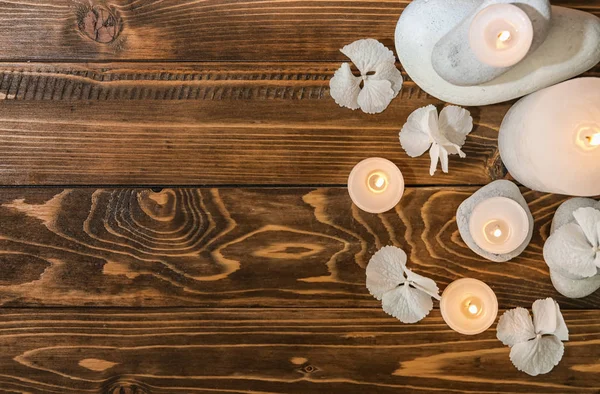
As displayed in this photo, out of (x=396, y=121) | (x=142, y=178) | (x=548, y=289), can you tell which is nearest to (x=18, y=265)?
(x=142, y=178)

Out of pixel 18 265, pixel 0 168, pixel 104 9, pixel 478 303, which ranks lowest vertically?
pixel 478 303

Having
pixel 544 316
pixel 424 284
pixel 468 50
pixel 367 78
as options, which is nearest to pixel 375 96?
pixel 367 78

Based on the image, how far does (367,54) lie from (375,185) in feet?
0.58

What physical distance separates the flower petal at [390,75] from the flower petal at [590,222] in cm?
28

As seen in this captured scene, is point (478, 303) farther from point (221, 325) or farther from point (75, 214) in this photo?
point (75, 214)

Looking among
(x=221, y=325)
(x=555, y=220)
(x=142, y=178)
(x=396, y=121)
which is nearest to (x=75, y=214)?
(x=142, y=178)

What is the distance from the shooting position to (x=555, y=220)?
0.72m

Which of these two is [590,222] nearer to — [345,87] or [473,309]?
[473,309]

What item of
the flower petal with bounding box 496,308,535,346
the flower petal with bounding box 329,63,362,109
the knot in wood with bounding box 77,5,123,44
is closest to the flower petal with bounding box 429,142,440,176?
the flower petal with bounding box 329,63,362,109

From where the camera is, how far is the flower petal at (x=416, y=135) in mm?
720

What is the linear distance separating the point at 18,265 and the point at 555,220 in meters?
Result: 0.73

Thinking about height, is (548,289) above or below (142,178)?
below

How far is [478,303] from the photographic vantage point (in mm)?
713

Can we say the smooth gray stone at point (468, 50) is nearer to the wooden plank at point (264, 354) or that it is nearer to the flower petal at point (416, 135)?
the flower petal at point (416, 135)
